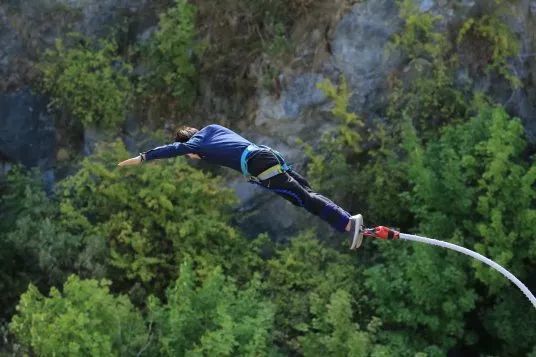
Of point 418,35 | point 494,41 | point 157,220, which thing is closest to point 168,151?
point 157,220

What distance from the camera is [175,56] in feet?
42.0

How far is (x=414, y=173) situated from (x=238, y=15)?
3.91 metres

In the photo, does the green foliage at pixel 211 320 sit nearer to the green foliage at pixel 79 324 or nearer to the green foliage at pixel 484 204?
the green foliage at pixel 79 324

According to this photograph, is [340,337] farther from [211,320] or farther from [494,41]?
[494,41]

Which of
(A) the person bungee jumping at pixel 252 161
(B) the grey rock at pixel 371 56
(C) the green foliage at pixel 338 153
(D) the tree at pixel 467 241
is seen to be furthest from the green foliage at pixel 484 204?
(A) the person bungee jumping at pixel 252 161

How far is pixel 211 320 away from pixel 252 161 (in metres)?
2.94

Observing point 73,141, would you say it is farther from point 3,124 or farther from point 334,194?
point 334,194

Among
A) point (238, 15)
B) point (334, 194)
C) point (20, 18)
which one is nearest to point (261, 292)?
point (334, 194)

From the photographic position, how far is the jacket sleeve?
22.6 ft

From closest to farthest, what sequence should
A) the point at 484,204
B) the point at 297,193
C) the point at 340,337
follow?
the point at 297,193 < the point at 340,337 < the point at 484,204

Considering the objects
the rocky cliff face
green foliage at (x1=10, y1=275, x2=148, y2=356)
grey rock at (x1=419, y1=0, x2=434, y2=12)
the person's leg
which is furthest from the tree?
the person's leg

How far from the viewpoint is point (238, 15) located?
41.8 ft

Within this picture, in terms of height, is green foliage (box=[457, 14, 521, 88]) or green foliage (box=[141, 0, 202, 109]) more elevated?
green foliage (box=[457, 14, 521, 88])

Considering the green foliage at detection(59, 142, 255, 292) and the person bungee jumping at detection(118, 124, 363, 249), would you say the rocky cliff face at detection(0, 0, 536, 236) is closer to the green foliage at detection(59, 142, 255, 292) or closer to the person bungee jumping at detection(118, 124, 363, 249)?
the green foliage at detection(59, 142, 255, 292)
